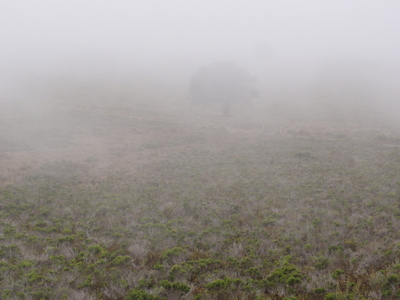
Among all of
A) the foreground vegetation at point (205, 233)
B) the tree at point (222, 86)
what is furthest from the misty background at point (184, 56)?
the foreground vegetation at point (205, 233)

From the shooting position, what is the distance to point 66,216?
10.9 metres

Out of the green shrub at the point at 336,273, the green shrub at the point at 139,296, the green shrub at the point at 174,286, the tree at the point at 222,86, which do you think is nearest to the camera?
the green shrub at the point at 139,296

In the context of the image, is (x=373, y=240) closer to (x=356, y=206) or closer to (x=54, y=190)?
(x=356, y=206)

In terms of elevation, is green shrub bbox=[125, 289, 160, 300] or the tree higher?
the tree

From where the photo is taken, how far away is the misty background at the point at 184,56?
190 feet

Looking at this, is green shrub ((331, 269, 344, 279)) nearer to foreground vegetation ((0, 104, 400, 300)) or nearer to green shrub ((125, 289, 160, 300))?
foreground vegetation ((0, 104, 400, 300))

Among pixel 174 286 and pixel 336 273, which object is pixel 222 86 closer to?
pixel 336 273

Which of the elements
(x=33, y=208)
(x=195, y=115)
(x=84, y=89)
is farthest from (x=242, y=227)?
(x=84, y=89)

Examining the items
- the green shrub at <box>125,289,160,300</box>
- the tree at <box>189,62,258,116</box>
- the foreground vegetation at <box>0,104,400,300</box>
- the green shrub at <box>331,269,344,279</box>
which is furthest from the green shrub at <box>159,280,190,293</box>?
the tree at <box>189,62,258,116</box>

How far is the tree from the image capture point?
137ft

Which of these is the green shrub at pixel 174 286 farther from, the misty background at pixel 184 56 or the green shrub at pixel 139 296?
the misty background at pixel 184 56

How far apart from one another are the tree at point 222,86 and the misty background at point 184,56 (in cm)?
1131

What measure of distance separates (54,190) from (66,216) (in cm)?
376

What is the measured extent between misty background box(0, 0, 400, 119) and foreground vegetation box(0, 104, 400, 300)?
37.3 meters
